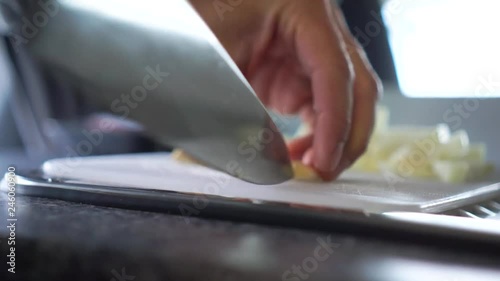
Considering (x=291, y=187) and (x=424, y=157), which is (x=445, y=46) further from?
(x=291, y=187)

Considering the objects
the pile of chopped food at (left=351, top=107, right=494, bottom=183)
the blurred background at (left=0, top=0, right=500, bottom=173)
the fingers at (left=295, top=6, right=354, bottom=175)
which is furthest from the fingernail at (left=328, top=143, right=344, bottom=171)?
the blurred background at (left=0, top=0, right=500, bottom=173)

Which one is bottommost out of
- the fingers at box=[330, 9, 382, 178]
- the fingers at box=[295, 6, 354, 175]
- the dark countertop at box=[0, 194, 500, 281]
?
the fingers at box=[330, 9, 382, 178]

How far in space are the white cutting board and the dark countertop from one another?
0.19 ft

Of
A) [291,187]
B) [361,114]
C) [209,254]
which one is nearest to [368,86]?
[361,114]

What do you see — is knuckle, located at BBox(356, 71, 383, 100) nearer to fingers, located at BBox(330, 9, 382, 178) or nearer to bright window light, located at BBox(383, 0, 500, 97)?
fingers, located at BBox(330, 9, 382, 178)

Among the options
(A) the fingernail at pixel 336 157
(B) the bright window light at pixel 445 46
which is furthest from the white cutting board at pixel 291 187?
(B) the bright window light at pixel 445 46

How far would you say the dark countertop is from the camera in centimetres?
24

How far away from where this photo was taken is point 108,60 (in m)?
0.43

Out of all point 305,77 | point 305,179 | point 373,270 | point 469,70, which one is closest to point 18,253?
point 373,270

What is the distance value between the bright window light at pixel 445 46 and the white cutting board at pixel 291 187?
311mm

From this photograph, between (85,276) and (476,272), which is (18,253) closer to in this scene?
(85,276)

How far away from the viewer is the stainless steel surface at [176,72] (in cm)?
39

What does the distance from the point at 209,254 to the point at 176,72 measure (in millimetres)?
182

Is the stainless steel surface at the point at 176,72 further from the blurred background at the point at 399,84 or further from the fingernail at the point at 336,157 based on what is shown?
the blurred background at the point at 399,84
